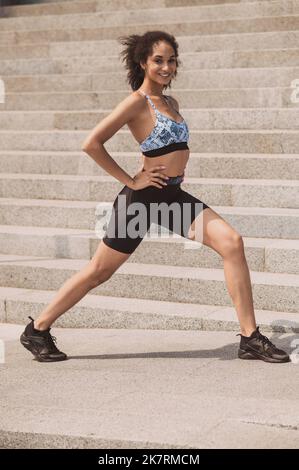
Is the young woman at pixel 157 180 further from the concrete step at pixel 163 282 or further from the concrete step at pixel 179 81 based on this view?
the concrete step at pixel 179 81

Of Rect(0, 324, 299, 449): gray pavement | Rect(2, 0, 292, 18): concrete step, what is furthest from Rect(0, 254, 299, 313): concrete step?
Rect(2, 0, 292, 18): concrete step

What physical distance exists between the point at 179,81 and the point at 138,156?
2.04 meters

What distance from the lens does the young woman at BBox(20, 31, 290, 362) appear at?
19.8ft

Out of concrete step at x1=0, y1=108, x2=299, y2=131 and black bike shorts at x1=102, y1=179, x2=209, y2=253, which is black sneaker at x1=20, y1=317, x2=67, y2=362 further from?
concrete step at x1=0, y1=108, x2=299, y2=131

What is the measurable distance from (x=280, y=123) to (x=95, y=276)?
14.2 feet

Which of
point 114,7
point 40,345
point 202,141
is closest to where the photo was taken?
point 40,345

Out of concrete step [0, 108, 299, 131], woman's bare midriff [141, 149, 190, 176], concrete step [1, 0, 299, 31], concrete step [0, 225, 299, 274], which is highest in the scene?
concrete step [1, 0, 299, 31]

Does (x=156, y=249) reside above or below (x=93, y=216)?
below

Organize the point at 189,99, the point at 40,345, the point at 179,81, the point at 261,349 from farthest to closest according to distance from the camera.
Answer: the point at 179,81 → the point at 189,99 → the point at 40,345 → the point at 261,349

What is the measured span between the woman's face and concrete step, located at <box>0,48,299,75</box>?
540cm

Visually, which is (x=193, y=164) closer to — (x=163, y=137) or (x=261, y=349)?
(x=163, y=137)

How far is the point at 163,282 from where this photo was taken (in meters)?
7.70

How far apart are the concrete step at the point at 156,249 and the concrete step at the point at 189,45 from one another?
13.7 ft

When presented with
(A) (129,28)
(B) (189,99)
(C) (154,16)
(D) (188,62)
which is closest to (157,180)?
(B) (189,99)
